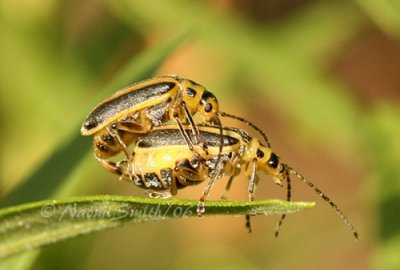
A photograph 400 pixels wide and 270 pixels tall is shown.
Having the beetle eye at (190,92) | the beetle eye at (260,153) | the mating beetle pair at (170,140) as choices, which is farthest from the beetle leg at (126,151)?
the beetle eye at (260,153)

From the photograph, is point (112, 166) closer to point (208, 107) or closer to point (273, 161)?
point (208, 107)

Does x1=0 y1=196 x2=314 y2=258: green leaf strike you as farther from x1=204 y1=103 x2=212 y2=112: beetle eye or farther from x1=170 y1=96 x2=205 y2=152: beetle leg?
x1=204 y1=103 x2=212 y2=112: beetle eye

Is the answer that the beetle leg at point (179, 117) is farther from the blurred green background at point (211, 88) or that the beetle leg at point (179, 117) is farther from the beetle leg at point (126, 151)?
the blurred green background at point (211, 88)

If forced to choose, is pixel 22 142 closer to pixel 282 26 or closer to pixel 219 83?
pixel 219 83

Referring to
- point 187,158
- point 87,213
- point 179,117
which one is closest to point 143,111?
point 179,117

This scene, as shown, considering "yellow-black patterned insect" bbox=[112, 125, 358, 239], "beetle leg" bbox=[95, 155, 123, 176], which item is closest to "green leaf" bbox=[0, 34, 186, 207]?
"beetle leg" bbox=[95, 155, 123, 176]
